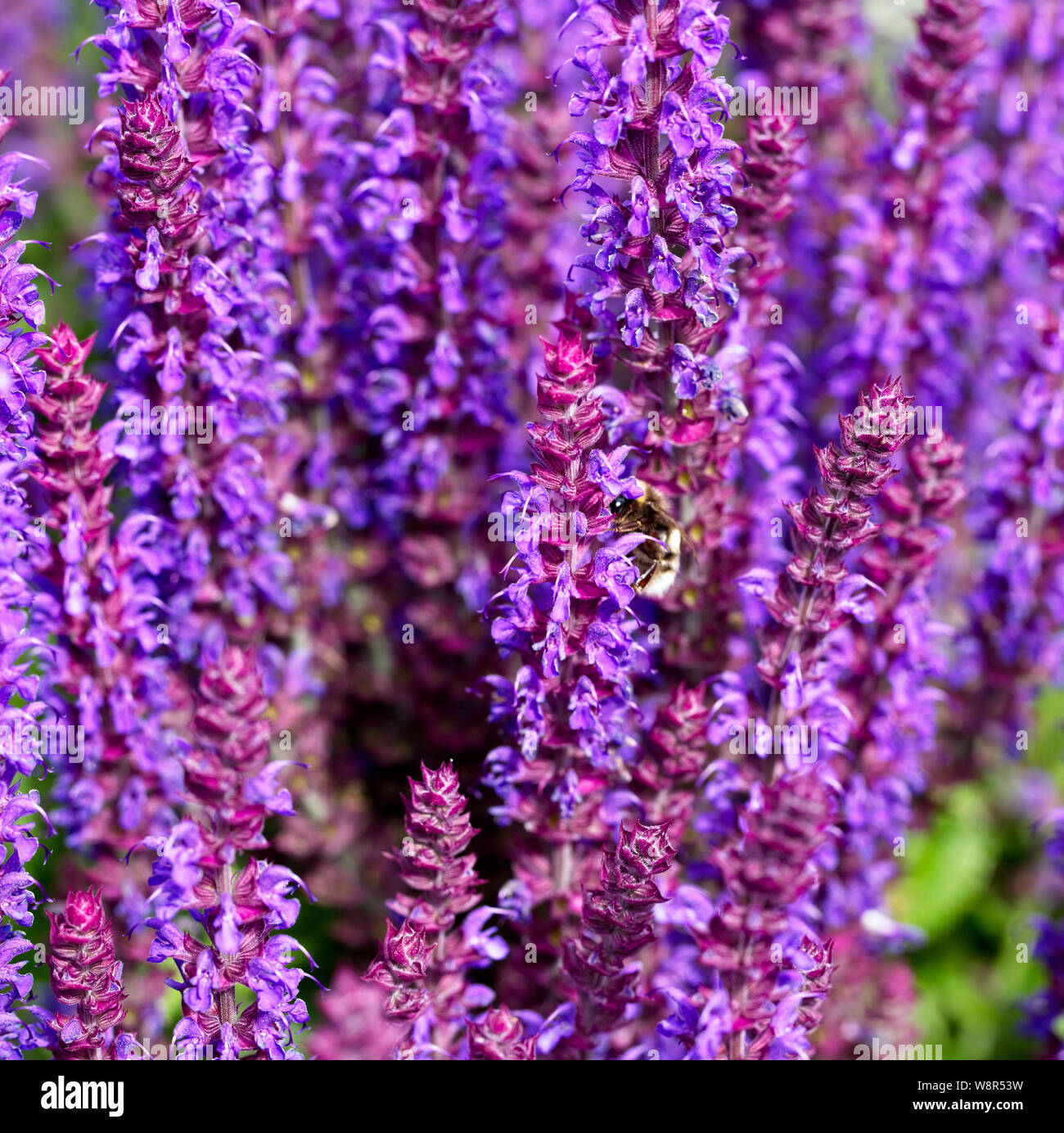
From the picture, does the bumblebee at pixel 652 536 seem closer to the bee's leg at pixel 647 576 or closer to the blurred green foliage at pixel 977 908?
the bee's leg at pixel 647 576

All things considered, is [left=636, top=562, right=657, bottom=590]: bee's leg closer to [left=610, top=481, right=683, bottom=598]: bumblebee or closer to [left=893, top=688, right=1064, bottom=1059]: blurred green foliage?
[left=610, top=481, right=683, bottom=598]: bumblebee

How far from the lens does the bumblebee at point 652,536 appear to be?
4.54 meters

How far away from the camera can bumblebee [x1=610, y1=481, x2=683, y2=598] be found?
4.54 meters

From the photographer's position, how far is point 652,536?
452cm

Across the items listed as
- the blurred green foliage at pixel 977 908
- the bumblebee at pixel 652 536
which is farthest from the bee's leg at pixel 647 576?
the blurred green foliage at pixel 977 908

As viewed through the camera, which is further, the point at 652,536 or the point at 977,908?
the point at 977,908

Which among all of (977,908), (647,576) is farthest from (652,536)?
(977,908)

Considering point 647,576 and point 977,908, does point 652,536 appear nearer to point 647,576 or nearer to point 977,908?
point 647,576

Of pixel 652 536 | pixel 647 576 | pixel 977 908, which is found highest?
pixel 652 536

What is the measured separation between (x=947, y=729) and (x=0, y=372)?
5.28 meters

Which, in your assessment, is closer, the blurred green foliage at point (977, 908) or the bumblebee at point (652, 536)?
the bumblebee at point (652, 536)

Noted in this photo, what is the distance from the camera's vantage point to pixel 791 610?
432 cm

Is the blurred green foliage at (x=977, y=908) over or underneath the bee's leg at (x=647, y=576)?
underneath

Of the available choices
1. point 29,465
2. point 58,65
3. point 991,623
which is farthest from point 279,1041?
point 58,65
